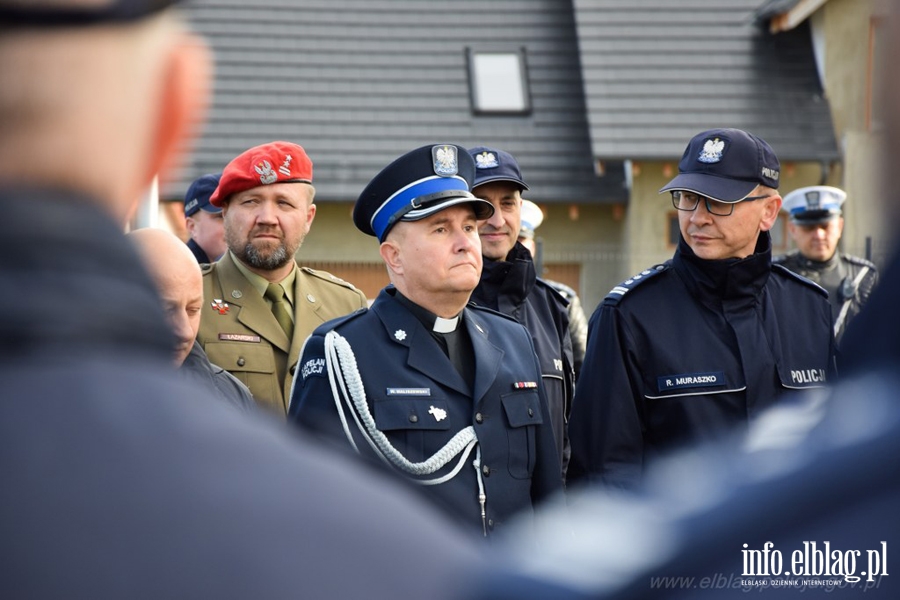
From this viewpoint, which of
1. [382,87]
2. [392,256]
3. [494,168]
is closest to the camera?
[392,256]

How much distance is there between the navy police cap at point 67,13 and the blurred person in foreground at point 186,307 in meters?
2.76

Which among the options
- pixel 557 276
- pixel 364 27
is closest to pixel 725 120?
pixel 557 276

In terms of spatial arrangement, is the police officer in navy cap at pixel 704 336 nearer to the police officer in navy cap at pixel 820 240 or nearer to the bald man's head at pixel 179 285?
the bald man's head at pixel 179 285

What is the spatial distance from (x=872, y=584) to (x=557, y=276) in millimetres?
16661

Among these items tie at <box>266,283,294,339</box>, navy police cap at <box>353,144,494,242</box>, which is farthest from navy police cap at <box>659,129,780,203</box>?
tie at <box>266,283,294,339</box>

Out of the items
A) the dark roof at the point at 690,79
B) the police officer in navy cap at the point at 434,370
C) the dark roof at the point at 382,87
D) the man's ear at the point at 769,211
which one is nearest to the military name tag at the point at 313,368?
the police officer in navy cap at the point at 434,370

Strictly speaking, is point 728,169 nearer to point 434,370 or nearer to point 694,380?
point 694,380

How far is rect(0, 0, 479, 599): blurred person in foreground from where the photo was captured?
0.73 meters

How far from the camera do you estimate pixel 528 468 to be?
4.08 meters

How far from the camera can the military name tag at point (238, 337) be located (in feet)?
16.2

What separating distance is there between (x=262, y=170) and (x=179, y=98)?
447cm

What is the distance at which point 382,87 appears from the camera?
62.9 ft

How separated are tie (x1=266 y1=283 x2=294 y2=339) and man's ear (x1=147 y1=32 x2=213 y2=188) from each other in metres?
4.25

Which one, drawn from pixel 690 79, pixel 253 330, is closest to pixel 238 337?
pixel 253 330
